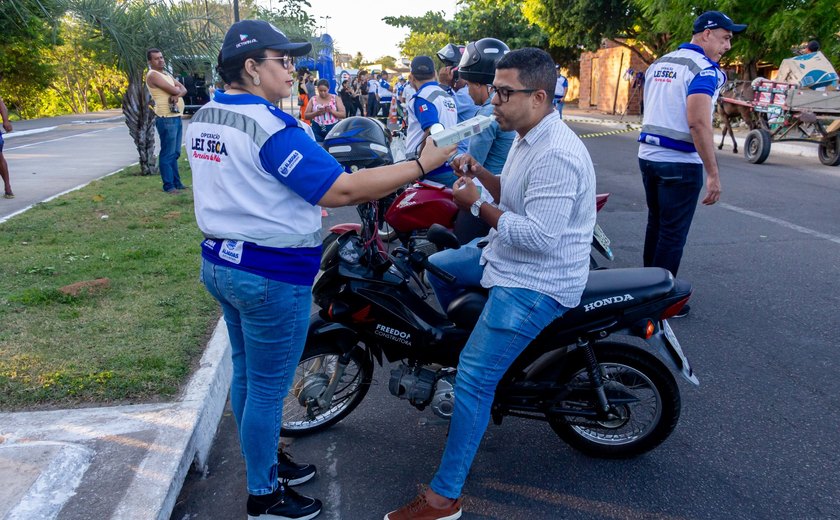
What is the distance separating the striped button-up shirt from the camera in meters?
2.38

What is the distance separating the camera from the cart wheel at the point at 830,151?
459 inches

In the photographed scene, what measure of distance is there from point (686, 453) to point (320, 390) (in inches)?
71.3

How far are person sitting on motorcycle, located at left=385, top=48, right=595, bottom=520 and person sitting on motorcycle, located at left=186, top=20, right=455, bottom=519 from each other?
36 centimetres

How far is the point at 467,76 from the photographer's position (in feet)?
Answer: 15.2

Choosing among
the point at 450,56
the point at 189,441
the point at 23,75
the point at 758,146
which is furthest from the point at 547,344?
the point at 23,75

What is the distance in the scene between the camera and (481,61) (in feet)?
15.1

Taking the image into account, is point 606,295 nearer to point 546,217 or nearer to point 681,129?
point 546,217

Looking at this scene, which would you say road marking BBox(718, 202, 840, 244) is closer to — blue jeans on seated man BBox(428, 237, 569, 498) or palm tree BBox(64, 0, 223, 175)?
blue jeans on seated man BBox(428, 237, 569, 498)

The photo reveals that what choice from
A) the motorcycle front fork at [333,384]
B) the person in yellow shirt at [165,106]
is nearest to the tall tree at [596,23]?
the person in yellow shirt at [165,106]

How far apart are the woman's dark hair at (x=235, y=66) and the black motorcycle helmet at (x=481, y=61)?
264 centimetres

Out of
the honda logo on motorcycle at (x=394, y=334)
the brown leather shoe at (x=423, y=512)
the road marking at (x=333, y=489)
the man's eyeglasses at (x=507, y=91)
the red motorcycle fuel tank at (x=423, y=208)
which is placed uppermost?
the man's eyeglasses at (x=507, y=91)

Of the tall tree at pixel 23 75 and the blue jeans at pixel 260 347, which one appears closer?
the blue jeans at pixel 260 347

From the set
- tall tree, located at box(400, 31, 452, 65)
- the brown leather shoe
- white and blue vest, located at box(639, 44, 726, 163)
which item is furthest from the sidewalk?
tall tree, located at box(400, 31, 452, 65)

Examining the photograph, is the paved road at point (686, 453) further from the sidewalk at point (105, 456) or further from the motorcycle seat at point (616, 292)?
the motorcycle seat at point (616, 292)
